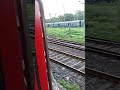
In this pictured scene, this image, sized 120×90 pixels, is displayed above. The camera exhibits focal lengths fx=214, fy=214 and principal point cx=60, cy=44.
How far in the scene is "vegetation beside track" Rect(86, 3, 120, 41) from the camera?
11.2 m

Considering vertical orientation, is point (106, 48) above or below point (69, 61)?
above

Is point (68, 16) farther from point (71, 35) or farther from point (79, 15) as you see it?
point (71, 35)

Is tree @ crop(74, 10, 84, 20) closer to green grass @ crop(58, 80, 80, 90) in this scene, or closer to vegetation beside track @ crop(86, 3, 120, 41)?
vegetation beside track @ crop(86, 3, 120, 41)

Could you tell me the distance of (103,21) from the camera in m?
14.0

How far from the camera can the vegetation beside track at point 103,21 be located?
11222mm

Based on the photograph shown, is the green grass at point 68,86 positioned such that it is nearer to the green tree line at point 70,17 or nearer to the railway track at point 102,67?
the railway track at point 102,67

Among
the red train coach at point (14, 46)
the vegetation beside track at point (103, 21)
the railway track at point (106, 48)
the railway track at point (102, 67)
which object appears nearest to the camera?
the red train coach at point (14, 46)

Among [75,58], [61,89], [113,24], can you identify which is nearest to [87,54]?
[75,58]

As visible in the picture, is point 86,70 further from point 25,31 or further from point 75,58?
point 25,31

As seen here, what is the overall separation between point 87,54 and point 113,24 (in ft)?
19.7

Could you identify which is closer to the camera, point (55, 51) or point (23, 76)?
point (23, 76)

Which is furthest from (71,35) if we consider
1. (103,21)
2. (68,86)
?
(68,86)

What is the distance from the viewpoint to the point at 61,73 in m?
6.32

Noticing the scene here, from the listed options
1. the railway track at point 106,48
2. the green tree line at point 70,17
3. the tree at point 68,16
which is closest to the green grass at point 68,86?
the railway track at point 106,48
